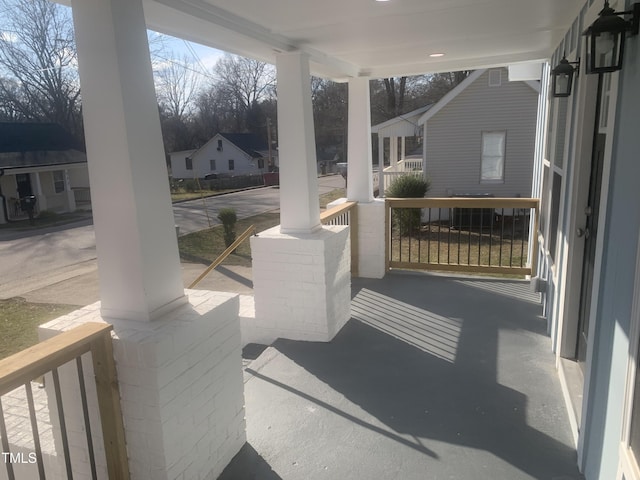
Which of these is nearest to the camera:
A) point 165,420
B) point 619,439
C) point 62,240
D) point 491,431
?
point 619,439

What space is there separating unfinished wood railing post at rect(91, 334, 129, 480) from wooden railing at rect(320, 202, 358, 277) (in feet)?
9.99

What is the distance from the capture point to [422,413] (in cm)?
279

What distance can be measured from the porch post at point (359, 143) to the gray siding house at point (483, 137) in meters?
7.58

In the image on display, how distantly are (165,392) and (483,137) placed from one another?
39.7 feet

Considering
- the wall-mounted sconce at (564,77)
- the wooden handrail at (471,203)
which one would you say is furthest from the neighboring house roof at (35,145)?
the wall-mounted sconce at (564,77)

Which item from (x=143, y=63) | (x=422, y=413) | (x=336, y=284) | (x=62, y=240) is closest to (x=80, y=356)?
(x=143, y=63)

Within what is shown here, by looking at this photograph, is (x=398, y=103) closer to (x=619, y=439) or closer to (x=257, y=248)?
(x=257, y=248)

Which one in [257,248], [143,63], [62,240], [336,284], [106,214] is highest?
[143,63]

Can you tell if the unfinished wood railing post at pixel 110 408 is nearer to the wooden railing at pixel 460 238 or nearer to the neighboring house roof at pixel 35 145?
the wooden railing at pixel 460 238

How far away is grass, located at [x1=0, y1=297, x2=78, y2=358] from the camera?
6727 mm

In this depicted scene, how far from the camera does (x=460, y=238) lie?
8672 millimetres

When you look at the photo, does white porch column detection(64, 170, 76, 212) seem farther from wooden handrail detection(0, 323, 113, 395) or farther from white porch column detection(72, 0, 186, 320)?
wooden handrail detection(0, 323, 113, 395)

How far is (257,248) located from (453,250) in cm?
646

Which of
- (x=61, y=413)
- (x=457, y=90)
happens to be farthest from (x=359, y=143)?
(x=457, y=90)
